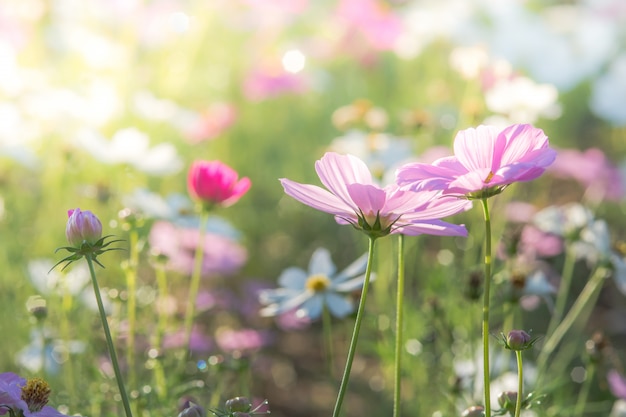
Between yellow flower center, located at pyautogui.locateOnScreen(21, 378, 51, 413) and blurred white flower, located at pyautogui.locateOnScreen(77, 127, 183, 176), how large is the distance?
703mm

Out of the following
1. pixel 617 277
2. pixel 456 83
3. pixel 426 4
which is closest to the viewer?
pixel 617 277

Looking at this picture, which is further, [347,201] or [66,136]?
[66,136]

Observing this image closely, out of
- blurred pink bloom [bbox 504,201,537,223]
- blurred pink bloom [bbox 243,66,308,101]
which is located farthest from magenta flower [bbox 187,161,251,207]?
blurred pink bloom [bbox 243,66,308,101]

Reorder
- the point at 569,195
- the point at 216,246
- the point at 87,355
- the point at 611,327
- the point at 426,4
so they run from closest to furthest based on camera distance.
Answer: the point at 87,355, the point at 216,246, the point at 611,327, the point at 569,195, the point at 426,4

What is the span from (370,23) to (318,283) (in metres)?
1.74

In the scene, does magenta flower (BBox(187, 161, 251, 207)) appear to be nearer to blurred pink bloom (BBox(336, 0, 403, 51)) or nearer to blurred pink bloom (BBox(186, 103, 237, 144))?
blurred pink bloom (BBox(186, 103, 237, 144))

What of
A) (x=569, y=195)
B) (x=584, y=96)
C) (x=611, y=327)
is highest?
(x=584, y=96)

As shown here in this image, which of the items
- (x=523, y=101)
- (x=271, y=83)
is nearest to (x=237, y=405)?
(x=523, y=101)

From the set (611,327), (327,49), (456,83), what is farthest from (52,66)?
(611,327)

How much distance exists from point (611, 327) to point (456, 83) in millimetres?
1514

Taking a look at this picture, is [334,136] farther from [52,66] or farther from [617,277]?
[617,277]

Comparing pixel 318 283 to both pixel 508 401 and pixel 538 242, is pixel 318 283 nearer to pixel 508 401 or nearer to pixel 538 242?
pixel 508 401

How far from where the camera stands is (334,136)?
2.64 m

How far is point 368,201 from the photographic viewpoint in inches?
23.1
